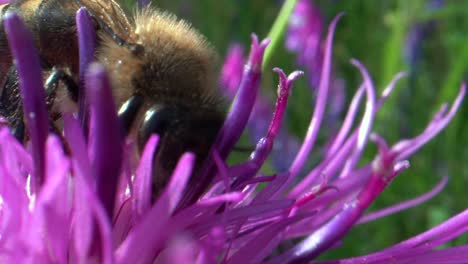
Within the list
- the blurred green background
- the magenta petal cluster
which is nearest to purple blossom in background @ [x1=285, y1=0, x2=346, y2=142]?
the blurred green background

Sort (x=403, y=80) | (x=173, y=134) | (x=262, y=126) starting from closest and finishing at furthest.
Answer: (x=173, y=134) → (x=403, y=80) → (x=262, y=126)

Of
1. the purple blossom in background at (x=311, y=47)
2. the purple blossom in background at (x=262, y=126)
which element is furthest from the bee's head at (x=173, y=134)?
Answer: the purple blossom in background at (x=311, y=47)

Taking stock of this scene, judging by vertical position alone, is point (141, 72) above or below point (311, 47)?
above

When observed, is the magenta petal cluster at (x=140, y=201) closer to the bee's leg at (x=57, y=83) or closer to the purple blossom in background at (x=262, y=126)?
the bee's leg at (x=57, y=83)

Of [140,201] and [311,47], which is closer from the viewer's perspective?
[140,201]

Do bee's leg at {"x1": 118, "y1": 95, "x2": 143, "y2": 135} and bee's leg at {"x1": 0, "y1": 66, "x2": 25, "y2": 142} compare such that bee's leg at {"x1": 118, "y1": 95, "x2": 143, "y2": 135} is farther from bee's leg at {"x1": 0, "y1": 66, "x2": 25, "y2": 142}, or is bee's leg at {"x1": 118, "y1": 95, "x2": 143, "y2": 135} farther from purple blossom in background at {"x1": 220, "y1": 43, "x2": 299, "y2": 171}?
purple blossom in background at {"x1": 220, "y1": 43, "x2": 299, "y2": 171}

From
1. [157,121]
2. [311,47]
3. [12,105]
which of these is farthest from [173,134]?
[311,47]

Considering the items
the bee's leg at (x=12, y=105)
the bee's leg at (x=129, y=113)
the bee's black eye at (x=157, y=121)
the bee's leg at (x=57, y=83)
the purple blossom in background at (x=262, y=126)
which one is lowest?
the purple blossom in background at (x=262, y=126)

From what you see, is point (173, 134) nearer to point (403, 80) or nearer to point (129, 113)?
point (129, 113)
